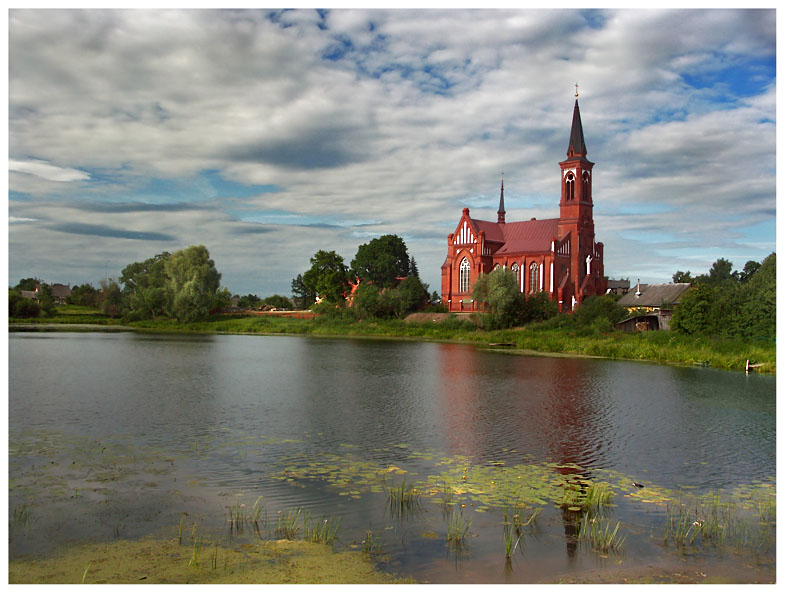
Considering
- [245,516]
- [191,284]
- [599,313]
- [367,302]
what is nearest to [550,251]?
[599,313]

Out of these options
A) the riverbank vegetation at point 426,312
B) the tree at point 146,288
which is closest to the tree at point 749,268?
the riverbank vegetation at point 426,312

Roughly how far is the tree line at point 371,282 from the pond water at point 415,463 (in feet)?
169

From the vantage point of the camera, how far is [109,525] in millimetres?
9477

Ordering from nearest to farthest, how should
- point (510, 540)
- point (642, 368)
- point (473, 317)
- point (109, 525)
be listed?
point (510, 540) < point (109, 525) < point (642, 368) < point (473, 317)

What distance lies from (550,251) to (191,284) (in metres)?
45.5

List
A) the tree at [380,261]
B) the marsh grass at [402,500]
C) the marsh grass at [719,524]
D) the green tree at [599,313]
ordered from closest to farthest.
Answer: the marsh grass at [719,524] < the marsh grass at [402,500] < the green tree at [599,313] < the tree at [380,261]

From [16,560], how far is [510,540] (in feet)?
21.1

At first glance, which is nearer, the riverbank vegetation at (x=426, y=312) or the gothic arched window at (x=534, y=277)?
the riverbank vegetation at (x=426, y=312)

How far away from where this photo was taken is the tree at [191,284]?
82938mm

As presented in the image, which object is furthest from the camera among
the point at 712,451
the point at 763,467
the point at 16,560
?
the point at 712,451

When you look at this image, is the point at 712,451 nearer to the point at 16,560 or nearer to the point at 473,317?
the point at 16,560

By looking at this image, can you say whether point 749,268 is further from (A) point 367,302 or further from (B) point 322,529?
(B) point 322,529

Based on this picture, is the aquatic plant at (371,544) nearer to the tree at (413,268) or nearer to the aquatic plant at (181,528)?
the aquatic plant at (181,528)
